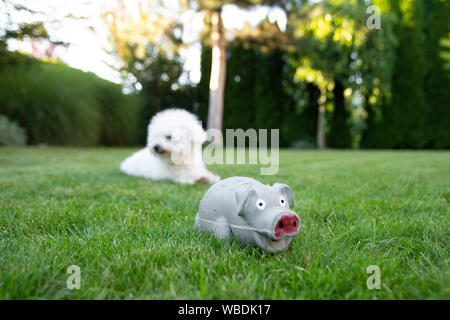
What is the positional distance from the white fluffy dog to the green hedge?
262 inches

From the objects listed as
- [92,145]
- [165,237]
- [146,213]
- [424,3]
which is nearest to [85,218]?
[146,213]

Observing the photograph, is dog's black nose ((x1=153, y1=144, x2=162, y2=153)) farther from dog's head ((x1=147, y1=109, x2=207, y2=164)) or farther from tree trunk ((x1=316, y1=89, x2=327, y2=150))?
tree trunk ((x1=316, y1=89, x2=327, y2=150))

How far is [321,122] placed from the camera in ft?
40.5

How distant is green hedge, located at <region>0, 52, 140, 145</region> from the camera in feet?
31.2

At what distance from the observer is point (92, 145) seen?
432 inches

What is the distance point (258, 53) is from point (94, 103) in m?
6.84

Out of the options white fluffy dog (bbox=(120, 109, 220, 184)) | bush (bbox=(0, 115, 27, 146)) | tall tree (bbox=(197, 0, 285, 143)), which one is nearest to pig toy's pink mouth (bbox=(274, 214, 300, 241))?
white fluffy dog (bbox=(120, 109, 220, 184))

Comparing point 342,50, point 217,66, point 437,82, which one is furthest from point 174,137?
point 437,82

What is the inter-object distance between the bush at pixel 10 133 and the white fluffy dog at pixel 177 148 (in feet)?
24.7

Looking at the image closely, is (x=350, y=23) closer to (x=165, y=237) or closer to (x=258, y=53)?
(x=258, y=53)

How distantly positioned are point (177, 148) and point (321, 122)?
9930mm

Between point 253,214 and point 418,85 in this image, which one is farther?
point 418,85

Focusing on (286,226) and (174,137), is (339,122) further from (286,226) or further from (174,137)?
(286,226)

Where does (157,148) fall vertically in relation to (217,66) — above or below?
below
